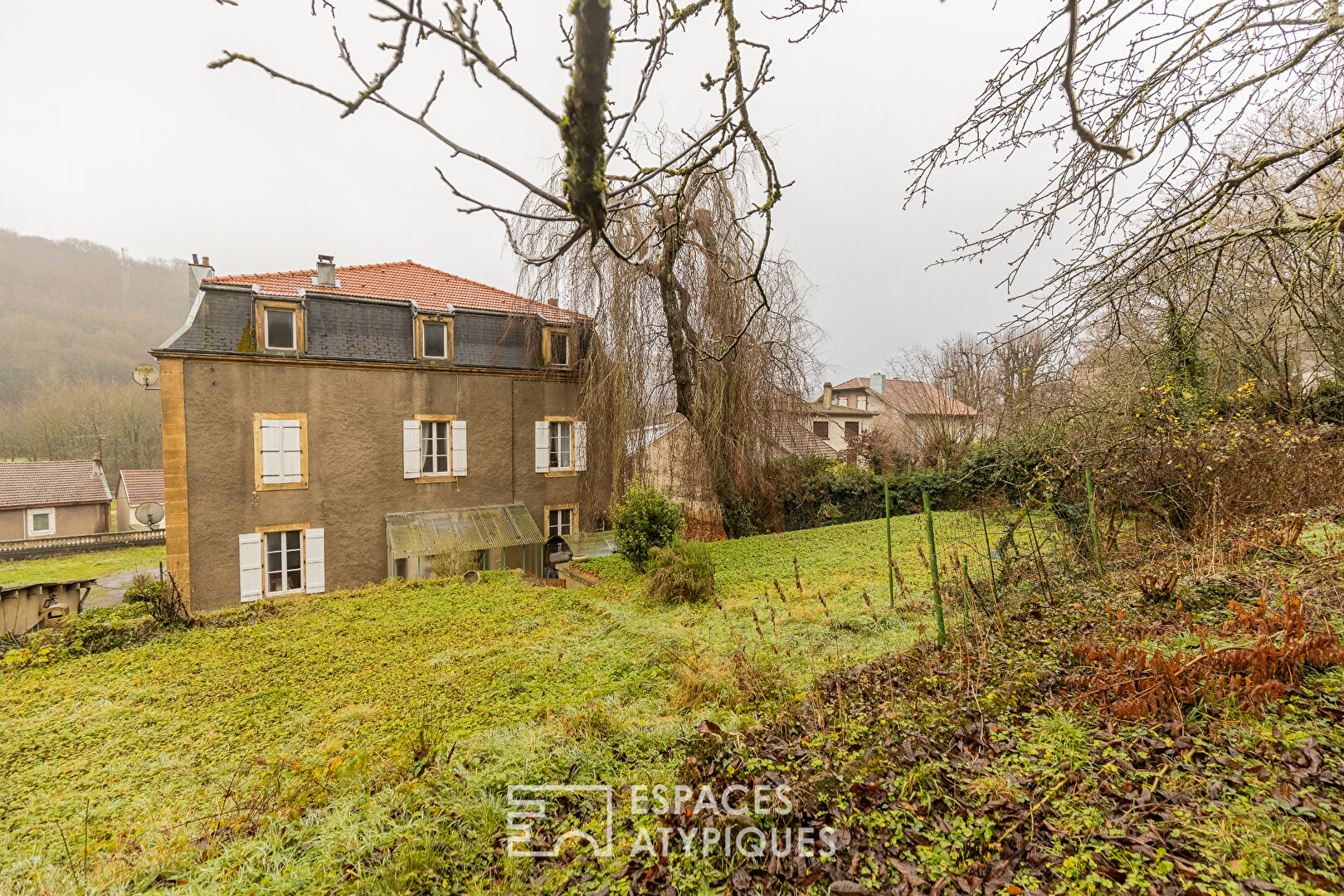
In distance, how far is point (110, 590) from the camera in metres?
17.1

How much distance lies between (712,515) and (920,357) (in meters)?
14.2

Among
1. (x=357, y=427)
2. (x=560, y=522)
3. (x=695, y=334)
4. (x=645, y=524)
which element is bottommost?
(x=560, y=522)

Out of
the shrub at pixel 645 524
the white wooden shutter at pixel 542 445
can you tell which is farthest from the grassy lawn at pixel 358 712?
the white wooden shutter at pixel 542 445

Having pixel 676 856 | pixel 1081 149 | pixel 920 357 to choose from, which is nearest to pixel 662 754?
pixel 676 856

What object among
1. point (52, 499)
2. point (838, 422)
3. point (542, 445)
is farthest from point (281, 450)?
point (52, 499)

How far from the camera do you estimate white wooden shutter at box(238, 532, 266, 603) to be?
10.4m

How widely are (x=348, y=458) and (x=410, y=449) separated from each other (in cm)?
119

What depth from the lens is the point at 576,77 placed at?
1.33m

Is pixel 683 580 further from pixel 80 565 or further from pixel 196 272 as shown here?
pixel 80 565

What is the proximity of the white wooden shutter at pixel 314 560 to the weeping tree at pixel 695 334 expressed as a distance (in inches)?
242

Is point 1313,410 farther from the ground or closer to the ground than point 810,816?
farther from the ground

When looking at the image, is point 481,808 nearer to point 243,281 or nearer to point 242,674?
point 242,674

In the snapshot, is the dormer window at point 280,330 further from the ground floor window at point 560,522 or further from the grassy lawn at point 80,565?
the grassy lawn at point 80,565

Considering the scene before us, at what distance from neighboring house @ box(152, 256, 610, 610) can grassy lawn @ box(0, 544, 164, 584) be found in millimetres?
13771
